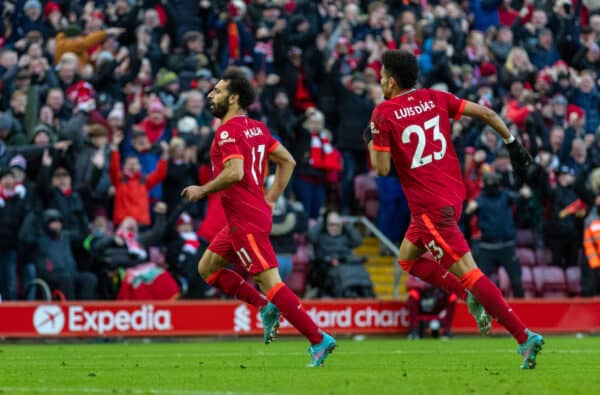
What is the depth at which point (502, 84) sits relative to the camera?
2580 cm

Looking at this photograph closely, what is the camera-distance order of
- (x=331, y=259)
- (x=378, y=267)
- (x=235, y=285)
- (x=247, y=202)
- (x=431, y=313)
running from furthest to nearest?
(x=378, y=267) → (x=331, y=259) → (x=431, y=313) → (x=235, y=285) → (x=247, y=202)

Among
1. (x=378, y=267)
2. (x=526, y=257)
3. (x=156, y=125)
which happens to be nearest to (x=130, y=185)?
(x=156, y=125)

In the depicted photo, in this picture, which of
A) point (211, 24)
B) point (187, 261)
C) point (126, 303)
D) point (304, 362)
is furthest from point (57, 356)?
point (211, 24)

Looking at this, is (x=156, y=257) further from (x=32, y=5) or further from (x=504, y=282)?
(x=504, y=282)

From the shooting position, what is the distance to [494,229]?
21.4 meters

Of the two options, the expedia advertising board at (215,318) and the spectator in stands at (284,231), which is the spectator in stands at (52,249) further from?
the spectator in stands at (284,231)

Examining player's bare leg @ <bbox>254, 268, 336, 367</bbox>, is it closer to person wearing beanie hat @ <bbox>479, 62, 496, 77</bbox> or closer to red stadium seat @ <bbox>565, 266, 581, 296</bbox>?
red stadium seat @ <bbox>565, 266, 581, 296</bbox>

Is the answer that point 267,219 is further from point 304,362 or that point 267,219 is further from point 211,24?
point 211,24

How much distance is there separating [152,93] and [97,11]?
5.93ft

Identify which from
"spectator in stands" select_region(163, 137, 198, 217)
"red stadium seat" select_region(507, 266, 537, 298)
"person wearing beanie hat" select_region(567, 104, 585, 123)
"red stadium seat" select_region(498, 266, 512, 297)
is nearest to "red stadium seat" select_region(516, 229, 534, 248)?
"red stadium seat" select_region(507, 266, 537, 298)

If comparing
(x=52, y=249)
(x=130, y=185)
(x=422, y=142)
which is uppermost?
(x=130, y=185)

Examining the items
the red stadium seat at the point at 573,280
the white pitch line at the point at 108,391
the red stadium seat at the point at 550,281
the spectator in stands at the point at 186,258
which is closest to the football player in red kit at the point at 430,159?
the white pitch line at the point at 108,391

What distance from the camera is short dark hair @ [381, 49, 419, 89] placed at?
1110 cm

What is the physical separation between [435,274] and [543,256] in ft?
41.2
